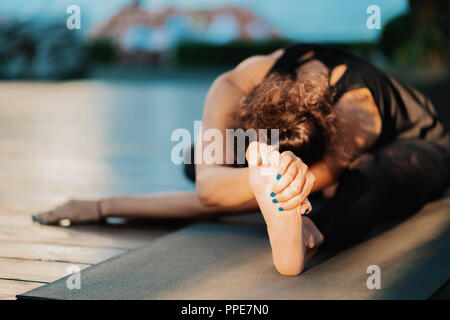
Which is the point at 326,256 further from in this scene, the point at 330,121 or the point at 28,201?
the point at 28,201

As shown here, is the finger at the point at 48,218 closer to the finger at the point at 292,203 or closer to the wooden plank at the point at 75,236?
the wooden plank at the point at 75,236

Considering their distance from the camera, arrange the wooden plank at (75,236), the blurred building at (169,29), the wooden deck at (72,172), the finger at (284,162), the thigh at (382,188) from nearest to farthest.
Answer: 1. the finger at (284,162)
2. the thigh at (382,188)
3. the wooden deck at (72,172)
4. the wooden plank at (75,236)
5. the blurred building at (169,29)

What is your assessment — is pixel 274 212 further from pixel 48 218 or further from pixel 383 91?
pixel 48 218

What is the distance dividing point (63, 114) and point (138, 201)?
3775 mm

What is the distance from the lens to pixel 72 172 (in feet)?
9.18

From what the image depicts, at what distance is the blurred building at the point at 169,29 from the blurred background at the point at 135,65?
0.03 meters

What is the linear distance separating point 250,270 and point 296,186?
0.31 meters

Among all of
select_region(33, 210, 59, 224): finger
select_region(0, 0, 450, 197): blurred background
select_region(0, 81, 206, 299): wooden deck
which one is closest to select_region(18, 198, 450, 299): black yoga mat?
select_region(0, 81, 206, 299): wooden deck

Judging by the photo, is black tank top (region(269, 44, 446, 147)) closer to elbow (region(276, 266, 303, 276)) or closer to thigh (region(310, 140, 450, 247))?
thigh (region(310, 140, 450, 247))

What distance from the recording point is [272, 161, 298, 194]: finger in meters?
1.16

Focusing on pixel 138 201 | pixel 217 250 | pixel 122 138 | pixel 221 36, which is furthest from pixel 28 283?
pixel 221 36

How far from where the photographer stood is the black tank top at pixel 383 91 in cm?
163

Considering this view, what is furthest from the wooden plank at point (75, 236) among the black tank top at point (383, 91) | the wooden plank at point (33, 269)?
the black tank top at point (383, 91)

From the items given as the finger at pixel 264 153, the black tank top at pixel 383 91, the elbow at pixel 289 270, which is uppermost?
the black tank top at pixel 383 91
